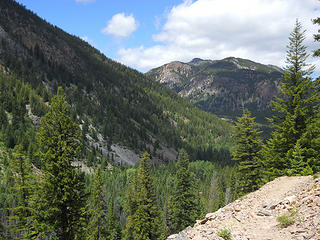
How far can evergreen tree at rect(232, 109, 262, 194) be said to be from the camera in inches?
868

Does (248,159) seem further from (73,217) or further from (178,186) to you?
(73,217)

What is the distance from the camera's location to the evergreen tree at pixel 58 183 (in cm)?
1295

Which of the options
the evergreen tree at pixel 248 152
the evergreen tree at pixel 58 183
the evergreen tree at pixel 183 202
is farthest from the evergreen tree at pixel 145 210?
the evergreen tree at pixel 58 183

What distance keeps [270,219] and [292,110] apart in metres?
14.4

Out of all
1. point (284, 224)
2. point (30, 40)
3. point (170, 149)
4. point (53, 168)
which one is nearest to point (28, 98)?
point (30, 40)

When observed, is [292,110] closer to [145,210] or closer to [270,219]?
[270,219]

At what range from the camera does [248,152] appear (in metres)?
22.7

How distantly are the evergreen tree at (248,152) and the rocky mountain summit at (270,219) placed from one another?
904 cm

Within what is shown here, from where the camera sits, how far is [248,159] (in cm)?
2272

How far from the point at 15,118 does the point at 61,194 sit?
396 feet

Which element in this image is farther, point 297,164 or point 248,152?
point 248,152

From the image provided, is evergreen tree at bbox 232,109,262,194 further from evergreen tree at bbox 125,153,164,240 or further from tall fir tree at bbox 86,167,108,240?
tall fir tree at bbox 86,167,108,240

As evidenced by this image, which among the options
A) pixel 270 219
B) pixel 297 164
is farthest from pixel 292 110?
pixel 270 219

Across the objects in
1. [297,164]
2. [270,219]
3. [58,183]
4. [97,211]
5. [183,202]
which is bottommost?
[97,211]
